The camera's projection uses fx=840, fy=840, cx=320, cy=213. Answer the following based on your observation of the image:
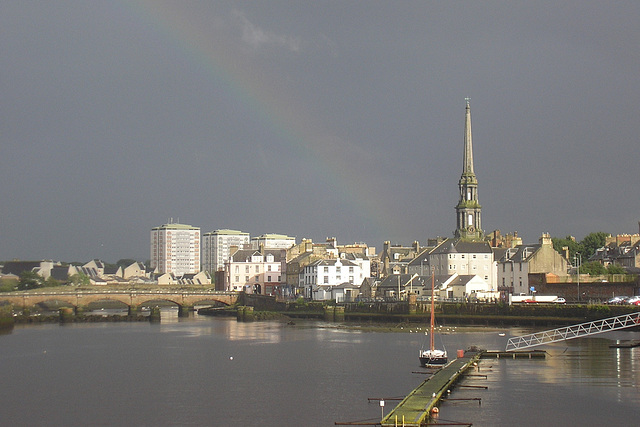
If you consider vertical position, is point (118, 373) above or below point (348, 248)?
below

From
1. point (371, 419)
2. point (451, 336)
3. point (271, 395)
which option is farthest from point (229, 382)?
point (451, 336)

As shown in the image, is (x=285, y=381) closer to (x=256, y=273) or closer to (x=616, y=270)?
(x=616, y=270)

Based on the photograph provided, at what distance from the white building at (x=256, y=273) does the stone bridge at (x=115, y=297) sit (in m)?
9.00

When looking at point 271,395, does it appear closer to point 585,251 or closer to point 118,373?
point 118,373

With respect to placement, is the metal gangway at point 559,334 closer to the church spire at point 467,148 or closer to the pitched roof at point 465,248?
the pitched roof at point 465,248

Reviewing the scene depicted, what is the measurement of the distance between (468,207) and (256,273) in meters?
38.2

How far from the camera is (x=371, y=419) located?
116 feet

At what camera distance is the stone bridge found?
119925 mm

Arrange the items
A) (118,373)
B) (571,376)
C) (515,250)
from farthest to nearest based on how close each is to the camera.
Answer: (515,250), (118,373), (571,376)

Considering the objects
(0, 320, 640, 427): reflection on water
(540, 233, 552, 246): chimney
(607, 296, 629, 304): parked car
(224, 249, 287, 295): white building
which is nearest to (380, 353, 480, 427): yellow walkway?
(0, 320, 640, 427): reflection on water

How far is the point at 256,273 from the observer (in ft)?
481

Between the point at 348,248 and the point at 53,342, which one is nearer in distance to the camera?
the point at 53,342

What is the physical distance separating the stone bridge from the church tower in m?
38.6

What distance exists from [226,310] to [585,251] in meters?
60.6
